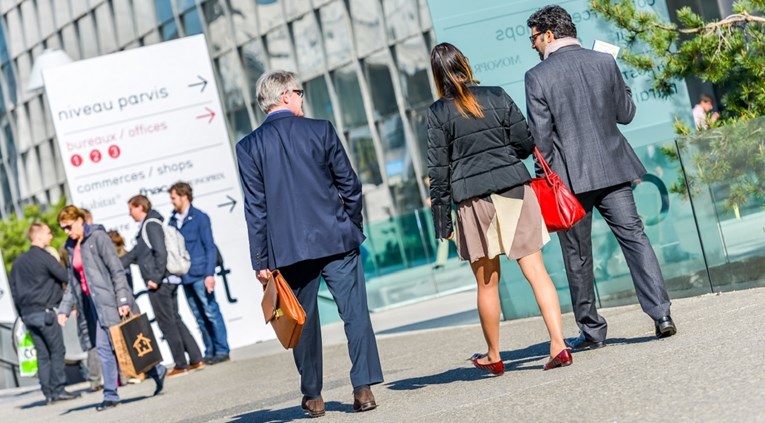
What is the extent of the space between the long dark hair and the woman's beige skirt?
0.51 m

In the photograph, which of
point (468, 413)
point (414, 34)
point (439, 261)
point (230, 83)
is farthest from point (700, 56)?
point (230, 83)

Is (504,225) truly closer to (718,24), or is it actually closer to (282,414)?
(282,414)

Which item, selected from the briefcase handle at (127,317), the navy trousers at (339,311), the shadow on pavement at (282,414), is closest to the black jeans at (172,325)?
the briefcase handle at (127,317)

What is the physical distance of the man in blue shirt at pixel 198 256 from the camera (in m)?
16.4

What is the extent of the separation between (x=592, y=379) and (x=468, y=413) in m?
0.70

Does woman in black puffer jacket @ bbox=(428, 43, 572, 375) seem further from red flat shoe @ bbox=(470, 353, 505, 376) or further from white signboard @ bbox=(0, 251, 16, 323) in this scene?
white signboard @ bbox=(0, 251, 16, 323)

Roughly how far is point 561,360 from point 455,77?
5.55 ft

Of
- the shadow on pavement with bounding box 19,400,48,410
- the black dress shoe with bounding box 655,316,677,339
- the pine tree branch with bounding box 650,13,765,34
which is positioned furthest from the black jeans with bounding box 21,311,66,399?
the black dress shoe with bounding box 655,316,677,339

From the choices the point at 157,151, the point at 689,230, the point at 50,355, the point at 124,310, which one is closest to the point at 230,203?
the point at 157,151

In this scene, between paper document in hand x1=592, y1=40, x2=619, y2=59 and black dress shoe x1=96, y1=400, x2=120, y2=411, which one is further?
black dress shoe x1=96, y1=400, x2=120, y2=411

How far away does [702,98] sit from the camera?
1420cm

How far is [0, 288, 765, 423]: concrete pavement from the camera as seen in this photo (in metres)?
6.51

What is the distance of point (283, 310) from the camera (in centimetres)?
828

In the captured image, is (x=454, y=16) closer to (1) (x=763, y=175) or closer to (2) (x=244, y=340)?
(1) (x=763, y=175)
